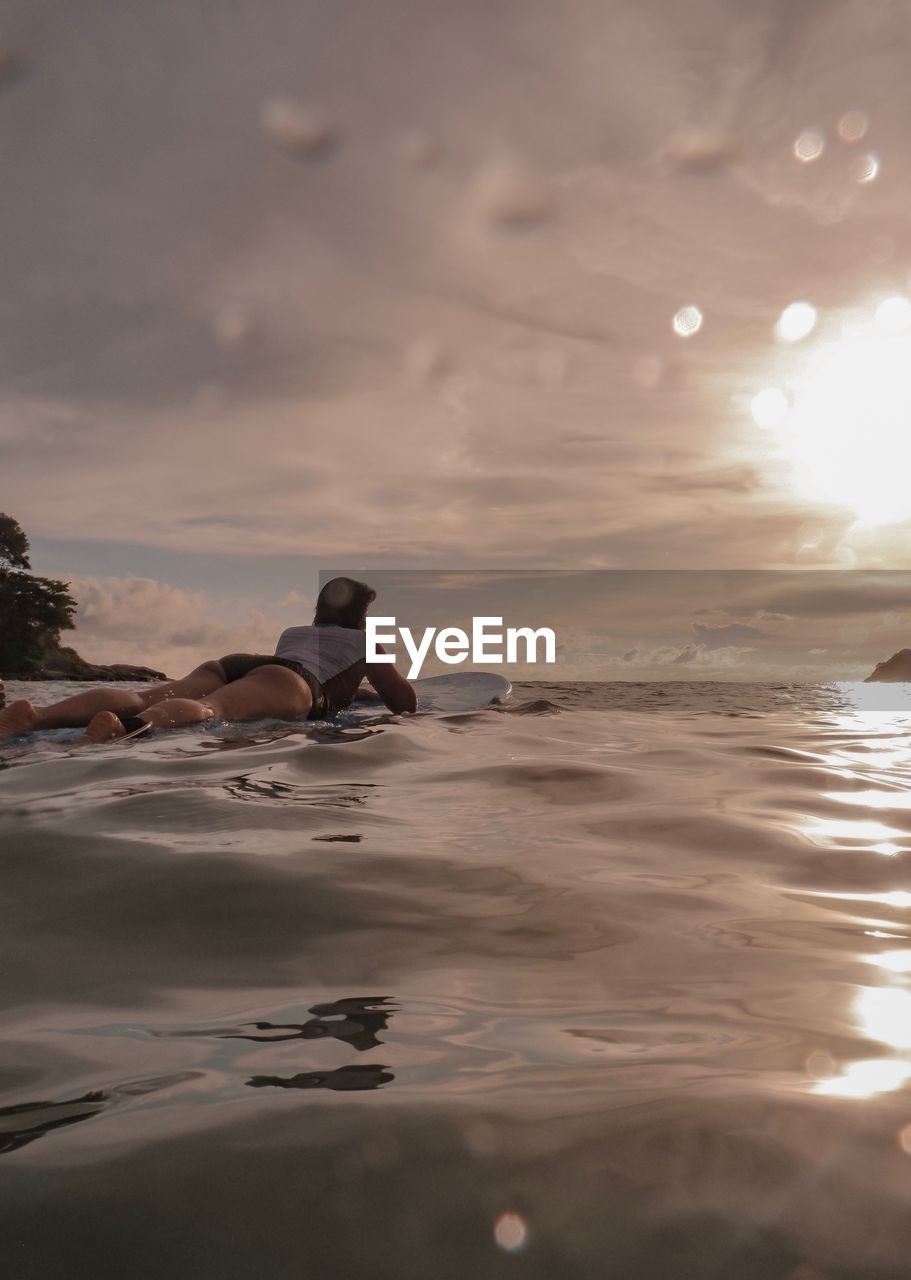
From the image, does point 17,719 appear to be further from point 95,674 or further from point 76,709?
point 95,674

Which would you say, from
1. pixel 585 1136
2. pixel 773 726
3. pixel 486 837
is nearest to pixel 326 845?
pixel 486 837

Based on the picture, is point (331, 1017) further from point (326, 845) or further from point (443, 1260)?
point (326, 845)

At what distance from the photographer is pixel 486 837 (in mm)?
2266

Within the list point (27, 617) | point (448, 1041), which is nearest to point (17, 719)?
point (448, 1041)

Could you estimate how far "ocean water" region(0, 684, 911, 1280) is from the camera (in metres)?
0.66

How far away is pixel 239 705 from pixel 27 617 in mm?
26015

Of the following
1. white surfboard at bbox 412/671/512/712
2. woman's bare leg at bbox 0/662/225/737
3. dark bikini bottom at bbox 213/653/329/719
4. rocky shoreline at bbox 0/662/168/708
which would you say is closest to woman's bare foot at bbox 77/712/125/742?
woman's bare leg at bbox 0/662/225/737

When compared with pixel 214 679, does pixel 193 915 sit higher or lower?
lower

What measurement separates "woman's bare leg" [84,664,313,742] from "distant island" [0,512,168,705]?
2297cm

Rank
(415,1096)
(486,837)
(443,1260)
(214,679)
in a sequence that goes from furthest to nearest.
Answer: (214,679), (486,837), (415,1096), (443,1260)

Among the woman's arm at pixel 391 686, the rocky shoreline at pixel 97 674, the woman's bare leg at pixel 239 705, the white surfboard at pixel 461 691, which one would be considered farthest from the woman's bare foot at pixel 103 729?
the rocky shoreline at pixel 97 674

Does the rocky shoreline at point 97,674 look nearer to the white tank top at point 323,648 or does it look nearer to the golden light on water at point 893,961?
the white tank top at point 323,648

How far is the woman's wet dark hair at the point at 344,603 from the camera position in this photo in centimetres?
683

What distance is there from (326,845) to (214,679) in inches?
159
